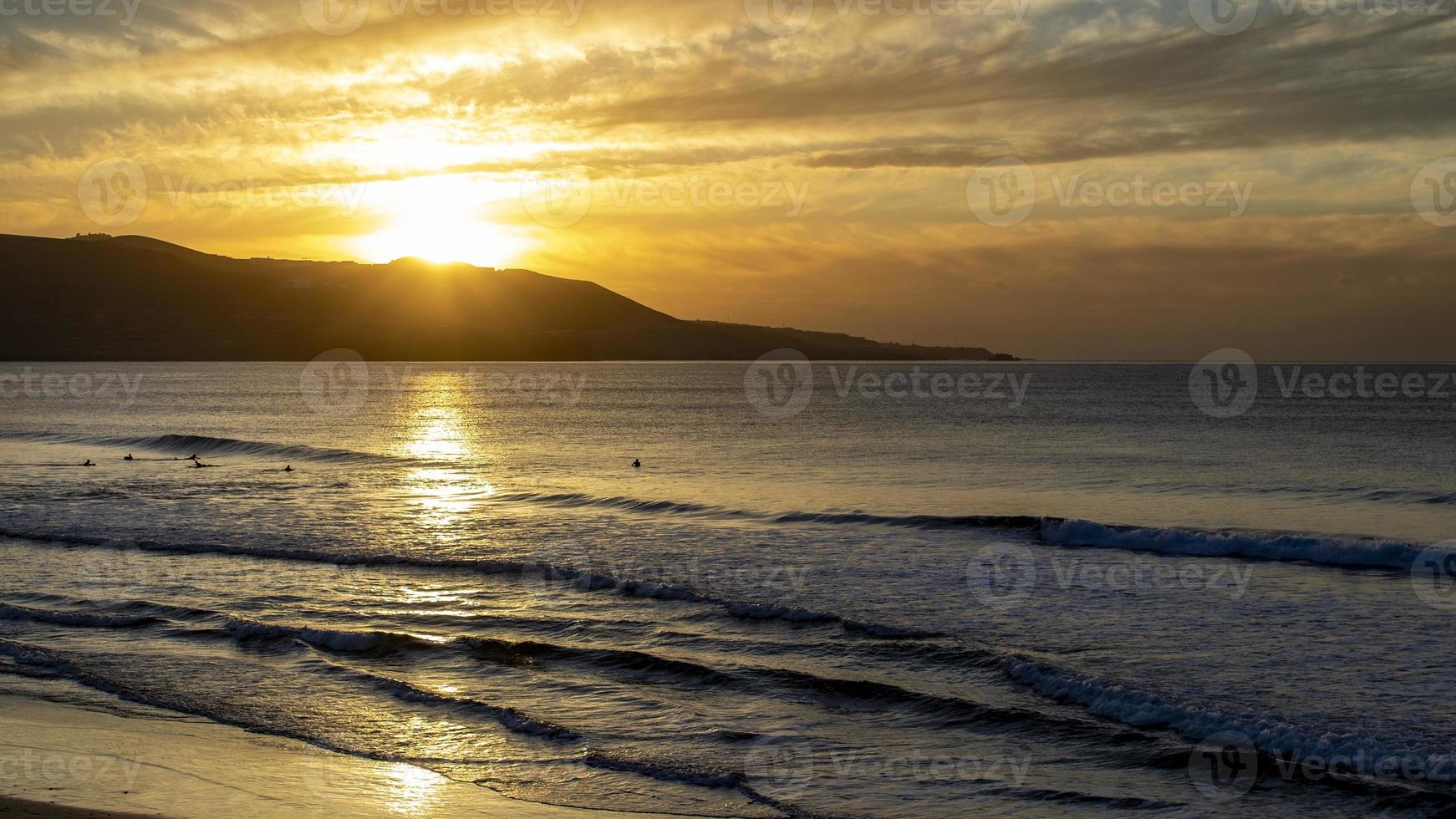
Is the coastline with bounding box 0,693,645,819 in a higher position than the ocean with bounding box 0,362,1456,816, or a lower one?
lower

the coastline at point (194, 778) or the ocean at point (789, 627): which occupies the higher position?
the ocean at point (789, 627)

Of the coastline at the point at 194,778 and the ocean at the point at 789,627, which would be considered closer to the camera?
the coastline at the point at 194,778

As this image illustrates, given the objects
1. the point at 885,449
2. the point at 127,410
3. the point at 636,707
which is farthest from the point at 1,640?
the point at 127,410

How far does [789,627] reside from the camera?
Result: 19.4 metres

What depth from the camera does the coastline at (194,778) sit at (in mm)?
10930

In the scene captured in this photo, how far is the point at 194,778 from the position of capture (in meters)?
11.9

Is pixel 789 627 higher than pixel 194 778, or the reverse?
pixel 789 627

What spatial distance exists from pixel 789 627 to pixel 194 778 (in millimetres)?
10309

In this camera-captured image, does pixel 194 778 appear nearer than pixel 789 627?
Yes

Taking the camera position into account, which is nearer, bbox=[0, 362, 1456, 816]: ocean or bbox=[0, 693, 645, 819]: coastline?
bbox=[0, 693, 645, 819]: coastline

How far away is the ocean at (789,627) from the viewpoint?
12523mm

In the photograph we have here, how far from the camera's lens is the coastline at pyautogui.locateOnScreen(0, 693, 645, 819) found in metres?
10.9

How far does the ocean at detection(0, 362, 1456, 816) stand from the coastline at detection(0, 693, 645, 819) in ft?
1.52

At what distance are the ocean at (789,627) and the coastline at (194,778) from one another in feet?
1.52
